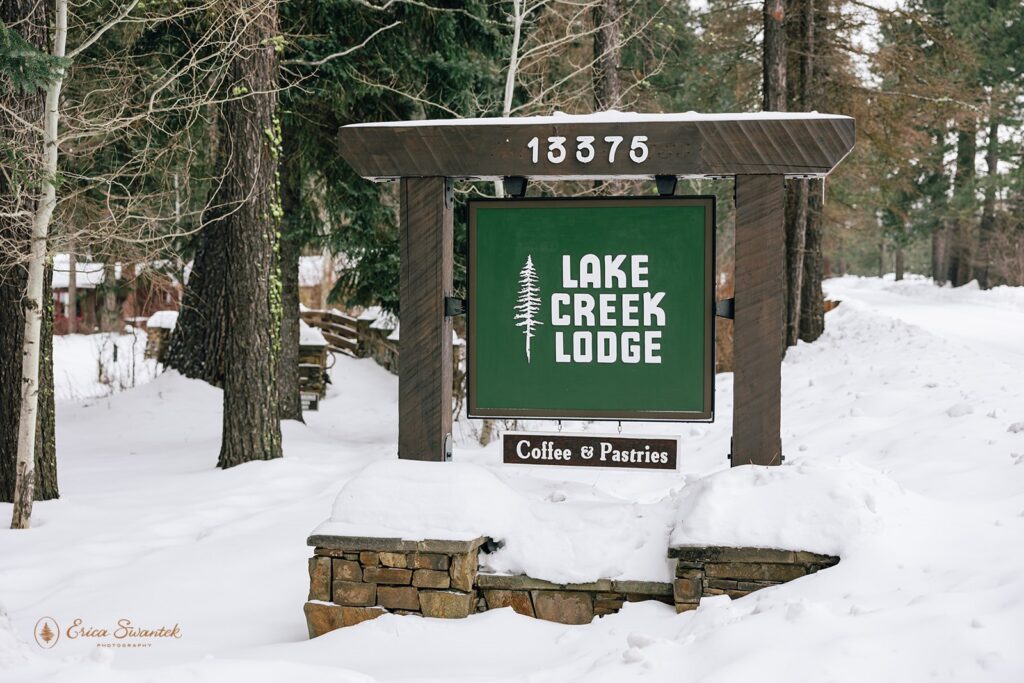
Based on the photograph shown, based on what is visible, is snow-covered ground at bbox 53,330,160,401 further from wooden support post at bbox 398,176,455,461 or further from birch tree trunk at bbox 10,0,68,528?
wooden support post at bbox 398,176,455,461

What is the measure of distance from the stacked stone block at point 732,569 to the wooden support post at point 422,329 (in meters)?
1.65

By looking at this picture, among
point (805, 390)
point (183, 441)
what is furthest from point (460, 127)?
point (805, 390)

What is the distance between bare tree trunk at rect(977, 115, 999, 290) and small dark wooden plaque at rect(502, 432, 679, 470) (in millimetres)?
27742

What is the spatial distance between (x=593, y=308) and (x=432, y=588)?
1.86 meters

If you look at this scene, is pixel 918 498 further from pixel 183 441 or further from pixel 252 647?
pixel 183 441

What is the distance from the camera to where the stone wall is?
16.6ft

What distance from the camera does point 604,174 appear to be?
17.8 feet

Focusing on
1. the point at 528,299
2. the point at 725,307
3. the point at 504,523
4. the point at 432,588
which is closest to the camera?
the point at 432,588

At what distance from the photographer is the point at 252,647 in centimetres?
521

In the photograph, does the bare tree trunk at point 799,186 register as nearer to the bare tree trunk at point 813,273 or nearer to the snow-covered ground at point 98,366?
the bare tree trunk at point 813,273

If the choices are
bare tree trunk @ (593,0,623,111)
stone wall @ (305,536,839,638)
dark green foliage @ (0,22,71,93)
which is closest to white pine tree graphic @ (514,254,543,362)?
stone wall @ (305,536,839,638)

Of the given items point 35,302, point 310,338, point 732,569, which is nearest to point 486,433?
point 35,302

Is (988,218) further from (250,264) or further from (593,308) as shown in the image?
(593,308)

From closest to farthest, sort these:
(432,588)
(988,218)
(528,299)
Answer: (432,588)
(528,299)
(988,218)
